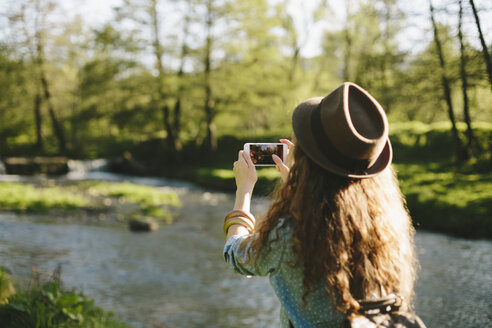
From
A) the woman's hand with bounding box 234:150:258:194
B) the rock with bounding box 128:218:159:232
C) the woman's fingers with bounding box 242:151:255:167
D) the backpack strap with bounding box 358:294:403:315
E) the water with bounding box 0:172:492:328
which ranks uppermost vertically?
the woman's fingers with bounding box 242:151:255:167

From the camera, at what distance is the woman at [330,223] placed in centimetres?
155

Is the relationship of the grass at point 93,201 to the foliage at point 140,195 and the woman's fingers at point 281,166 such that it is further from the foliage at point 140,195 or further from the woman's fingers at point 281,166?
the woman's fingers at point 281,166

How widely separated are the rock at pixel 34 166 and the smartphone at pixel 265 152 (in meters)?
23.8

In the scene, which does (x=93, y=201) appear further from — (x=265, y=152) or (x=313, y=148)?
(x=313, y=148)

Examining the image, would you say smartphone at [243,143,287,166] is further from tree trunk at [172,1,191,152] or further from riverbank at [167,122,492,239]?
tree trunk at [172,1,191,152]

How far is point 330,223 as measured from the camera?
1.58 meters

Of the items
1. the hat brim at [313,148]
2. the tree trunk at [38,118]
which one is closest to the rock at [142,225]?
the hat brim at [313,148]

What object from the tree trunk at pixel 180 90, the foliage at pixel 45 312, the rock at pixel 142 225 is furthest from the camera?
the tree trunk at pixel 180 90

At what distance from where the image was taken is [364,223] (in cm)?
161

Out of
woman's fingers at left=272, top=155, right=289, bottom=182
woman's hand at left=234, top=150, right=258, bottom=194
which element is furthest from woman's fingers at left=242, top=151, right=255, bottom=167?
woman's fingers at left=272, top=155, right=289, bottom=182

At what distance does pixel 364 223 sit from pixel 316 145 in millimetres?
316

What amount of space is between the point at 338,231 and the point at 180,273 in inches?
260

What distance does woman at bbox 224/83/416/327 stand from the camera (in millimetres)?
1554

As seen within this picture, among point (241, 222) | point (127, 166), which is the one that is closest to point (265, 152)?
point (241, 222)
